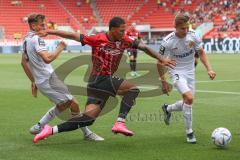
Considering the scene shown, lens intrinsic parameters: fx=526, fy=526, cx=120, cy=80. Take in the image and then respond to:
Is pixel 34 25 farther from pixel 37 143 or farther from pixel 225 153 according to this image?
pixel 225 153

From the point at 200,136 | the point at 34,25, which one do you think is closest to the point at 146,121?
the point at 200,136

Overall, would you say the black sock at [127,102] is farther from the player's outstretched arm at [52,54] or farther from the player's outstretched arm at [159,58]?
the player's outstretched arm at [52,54]

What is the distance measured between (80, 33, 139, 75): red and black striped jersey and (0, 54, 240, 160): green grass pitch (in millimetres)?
1200

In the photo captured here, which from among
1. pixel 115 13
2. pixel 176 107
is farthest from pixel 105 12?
pixel 176 107

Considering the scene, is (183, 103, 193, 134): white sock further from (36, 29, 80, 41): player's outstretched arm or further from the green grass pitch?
(36, 29, 80, 41): player's outstretched arm

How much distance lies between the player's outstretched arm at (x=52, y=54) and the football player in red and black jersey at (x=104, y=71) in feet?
1.00

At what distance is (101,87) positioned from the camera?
8.29 meters

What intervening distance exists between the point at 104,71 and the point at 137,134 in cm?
147

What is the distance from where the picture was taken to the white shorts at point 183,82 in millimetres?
8656

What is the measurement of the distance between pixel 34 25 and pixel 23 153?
208 cm

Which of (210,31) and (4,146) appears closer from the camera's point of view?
(4,146)

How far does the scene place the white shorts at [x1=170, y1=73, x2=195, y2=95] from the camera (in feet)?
28.4

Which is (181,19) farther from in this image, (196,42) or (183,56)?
(183,56)

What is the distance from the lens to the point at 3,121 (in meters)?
10.5
